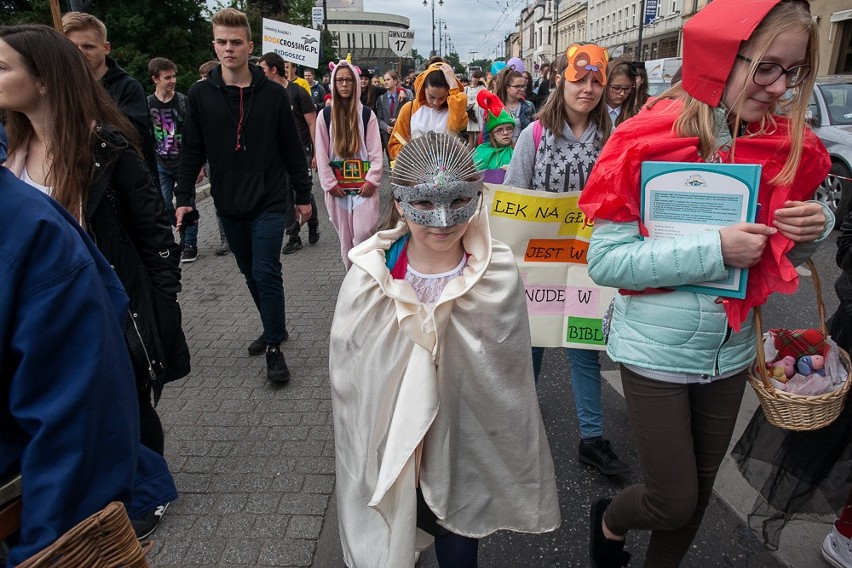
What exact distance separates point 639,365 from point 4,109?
2.74 metres

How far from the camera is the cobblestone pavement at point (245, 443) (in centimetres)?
277

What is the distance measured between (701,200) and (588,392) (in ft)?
5.21

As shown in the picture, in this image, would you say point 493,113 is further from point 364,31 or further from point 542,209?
point 364,31

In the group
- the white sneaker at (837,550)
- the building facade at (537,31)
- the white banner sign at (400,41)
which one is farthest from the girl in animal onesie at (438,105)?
the building facade at (537,31)

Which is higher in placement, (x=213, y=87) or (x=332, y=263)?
(x=213, y=87)

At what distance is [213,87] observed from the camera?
4.02 m

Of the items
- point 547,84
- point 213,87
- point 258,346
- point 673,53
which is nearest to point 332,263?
point 258,346

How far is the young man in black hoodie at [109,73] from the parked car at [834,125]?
8512mm

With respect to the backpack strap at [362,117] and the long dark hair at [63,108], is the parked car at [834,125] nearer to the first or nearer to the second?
the backpack strap at [362,117]

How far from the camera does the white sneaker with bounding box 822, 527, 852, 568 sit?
2.46 metres

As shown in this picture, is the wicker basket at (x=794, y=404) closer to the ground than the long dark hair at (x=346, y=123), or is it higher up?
closer to the ground

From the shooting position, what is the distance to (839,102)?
9.05m

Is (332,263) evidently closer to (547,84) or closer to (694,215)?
(694,215)

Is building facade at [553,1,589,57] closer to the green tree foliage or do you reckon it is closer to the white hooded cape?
the green tree foliage
